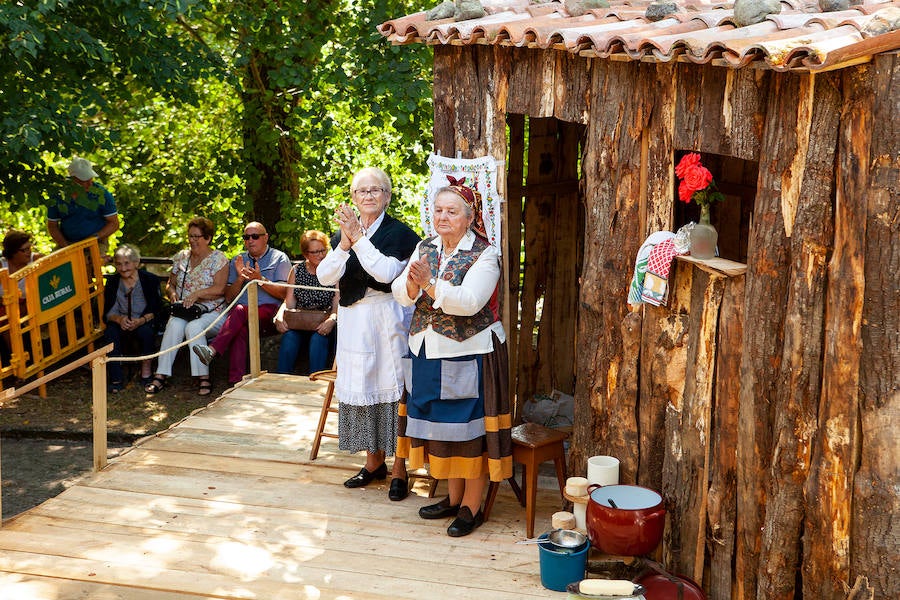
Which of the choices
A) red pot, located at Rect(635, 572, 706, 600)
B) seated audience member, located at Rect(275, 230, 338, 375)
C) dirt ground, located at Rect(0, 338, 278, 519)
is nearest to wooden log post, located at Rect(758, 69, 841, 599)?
red pot, located at Rect(635, 572, 706, 600)

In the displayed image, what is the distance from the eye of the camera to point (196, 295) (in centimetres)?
896

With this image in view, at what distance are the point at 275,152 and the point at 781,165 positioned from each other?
22.5 feet

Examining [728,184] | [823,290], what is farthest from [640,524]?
[728,184]

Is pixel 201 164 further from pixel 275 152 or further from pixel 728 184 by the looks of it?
pixel 728 184

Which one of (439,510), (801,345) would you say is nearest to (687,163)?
(801,345)

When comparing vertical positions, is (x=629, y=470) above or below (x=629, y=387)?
below

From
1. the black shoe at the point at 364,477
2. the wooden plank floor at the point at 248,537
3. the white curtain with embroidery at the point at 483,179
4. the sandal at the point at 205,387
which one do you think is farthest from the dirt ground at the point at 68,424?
the white curtain with embroidery at the point at 483,179

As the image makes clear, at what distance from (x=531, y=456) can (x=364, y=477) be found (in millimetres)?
1184

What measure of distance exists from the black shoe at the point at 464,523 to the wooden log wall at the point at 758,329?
2.05 ft

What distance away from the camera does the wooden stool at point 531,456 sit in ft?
18.1

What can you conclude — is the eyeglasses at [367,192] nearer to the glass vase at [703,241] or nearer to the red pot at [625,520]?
the glass vase at [703,241]

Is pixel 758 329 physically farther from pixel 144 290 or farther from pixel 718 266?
pixel 144 290

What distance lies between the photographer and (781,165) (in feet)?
14.3

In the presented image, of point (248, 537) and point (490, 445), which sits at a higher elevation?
point (490, 445)
